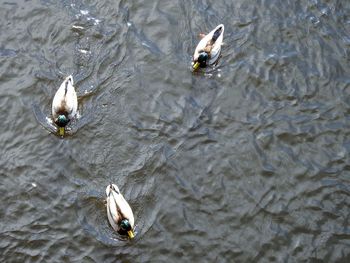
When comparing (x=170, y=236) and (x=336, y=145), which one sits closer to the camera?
(x=170, y=236)

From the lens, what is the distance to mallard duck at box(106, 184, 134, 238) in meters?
9.47

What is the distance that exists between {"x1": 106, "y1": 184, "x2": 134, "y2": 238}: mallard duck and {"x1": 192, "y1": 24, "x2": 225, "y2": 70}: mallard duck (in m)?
3.29

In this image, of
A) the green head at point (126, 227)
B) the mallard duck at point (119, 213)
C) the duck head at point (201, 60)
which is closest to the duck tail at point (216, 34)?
the duck head at point (201, 60)

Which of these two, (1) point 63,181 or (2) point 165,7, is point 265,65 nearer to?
(2) point 165,7

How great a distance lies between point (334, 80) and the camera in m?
11.7

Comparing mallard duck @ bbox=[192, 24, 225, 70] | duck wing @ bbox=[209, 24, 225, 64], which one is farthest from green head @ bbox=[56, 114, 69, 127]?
duck wing @ bbox=[209, 24, 225, 64]

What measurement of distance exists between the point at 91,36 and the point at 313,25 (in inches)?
177

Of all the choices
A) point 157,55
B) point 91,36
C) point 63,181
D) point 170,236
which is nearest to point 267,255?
point 170,236

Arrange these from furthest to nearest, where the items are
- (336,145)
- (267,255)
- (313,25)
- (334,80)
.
Answer: (313,25), (334,80), (336,145), (267,255)

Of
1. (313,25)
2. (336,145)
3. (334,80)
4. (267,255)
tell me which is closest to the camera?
(267,255)

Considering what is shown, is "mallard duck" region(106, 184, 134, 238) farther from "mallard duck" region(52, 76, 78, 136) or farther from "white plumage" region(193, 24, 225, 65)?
"white plumage" region(193, 24, 225, 65)

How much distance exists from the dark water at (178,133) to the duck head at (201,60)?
210 mm

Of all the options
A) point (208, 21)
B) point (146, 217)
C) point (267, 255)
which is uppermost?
point (208, 21)

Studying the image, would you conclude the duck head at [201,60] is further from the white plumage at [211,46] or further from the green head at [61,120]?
the green head at [61,120]
